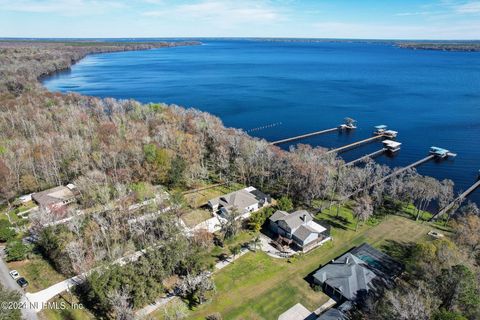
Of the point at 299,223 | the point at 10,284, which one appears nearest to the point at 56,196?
the point at 10,284

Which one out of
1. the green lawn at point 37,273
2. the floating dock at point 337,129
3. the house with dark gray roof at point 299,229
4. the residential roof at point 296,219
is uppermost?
the floating dock at point 337,129

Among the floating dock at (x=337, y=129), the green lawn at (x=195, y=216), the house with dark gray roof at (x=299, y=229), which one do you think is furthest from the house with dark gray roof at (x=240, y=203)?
the floating dock at (x=337, y=129)

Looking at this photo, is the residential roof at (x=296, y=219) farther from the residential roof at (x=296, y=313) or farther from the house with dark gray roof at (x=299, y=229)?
the residential roof at (x=296, y=313)

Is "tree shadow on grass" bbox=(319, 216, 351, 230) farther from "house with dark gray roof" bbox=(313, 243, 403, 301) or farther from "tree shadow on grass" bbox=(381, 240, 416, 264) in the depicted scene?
"house with dark gray roof" bbox=(313, 243, 403, 301)

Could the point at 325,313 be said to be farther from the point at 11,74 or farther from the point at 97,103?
the point at 11,74

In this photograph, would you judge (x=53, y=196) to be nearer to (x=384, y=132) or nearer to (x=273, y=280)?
(x=273, y=280)

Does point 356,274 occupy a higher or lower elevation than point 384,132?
lower
